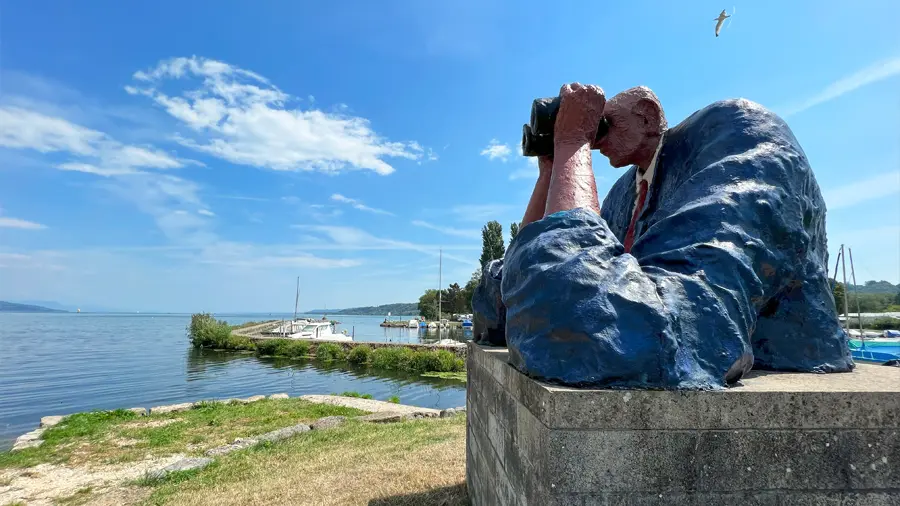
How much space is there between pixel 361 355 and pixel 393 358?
11.7 feet

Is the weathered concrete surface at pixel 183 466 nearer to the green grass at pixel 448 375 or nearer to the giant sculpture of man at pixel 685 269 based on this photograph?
the giant sculpture of man at pixel 685 269

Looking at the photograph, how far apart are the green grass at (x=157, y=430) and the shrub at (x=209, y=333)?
105 feet

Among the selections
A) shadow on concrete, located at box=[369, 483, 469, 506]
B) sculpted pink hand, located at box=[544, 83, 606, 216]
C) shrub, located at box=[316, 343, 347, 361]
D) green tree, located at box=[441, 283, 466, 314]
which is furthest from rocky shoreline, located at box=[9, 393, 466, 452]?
green tree, located at box=[441, 283, 466, 314]

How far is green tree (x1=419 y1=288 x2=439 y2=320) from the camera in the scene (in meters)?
86.9

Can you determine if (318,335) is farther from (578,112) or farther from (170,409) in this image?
(578,112)

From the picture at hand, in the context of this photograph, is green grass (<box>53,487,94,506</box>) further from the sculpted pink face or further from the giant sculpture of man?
the sculpted pink face

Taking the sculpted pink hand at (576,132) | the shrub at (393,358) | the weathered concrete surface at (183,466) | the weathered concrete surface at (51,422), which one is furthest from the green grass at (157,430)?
the shrub at (393,358)

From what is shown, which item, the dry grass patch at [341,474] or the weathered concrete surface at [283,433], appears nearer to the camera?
the dry grass patch at [341,474]

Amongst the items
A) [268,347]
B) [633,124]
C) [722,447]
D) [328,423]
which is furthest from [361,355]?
[722,447]

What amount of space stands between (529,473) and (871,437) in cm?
114

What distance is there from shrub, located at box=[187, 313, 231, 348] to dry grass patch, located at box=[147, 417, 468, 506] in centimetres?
3994

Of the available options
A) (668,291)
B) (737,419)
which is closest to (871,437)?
(737,419)

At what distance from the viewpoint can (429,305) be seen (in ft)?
288

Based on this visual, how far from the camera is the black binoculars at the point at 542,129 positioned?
275 centimetres
